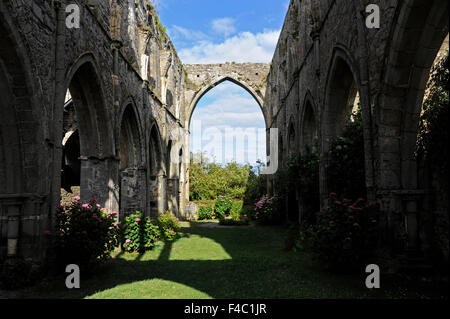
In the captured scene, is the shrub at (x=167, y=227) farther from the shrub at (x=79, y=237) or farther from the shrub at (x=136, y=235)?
the shrub at (x=79, y=237)

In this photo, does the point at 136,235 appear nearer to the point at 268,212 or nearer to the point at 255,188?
the point at 268,212

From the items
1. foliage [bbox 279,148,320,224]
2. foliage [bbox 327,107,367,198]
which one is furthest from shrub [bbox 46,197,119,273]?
foliage [bbox 279,148,320,224]

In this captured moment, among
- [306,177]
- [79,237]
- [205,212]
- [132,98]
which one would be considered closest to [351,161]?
[306,177]

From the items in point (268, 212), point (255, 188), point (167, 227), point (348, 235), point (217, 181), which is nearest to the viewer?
point (348, 235)

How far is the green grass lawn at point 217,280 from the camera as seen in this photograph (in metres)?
4.18

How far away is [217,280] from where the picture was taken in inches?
196

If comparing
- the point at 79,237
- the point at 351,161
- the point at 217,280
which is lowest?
the point at 217,280

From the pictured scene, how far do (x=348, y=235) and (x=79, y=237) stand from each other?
4.05 meters

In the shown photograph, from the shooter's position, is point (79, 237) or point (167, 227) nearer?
point (79, 237)

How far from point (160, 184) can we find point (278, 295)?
10164mm

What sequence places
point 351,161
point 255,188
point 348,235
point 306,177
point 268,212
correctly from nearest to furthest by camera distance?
→ 1. point 348,235
2. point 351,161
3. point 306,177
4. point 268,212
5. point 255,188

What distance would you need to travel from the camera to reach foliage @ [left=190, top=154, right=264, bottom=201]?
21391 millimetres

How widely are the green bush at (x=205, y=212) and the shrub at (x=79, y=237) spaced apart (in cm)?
1282
